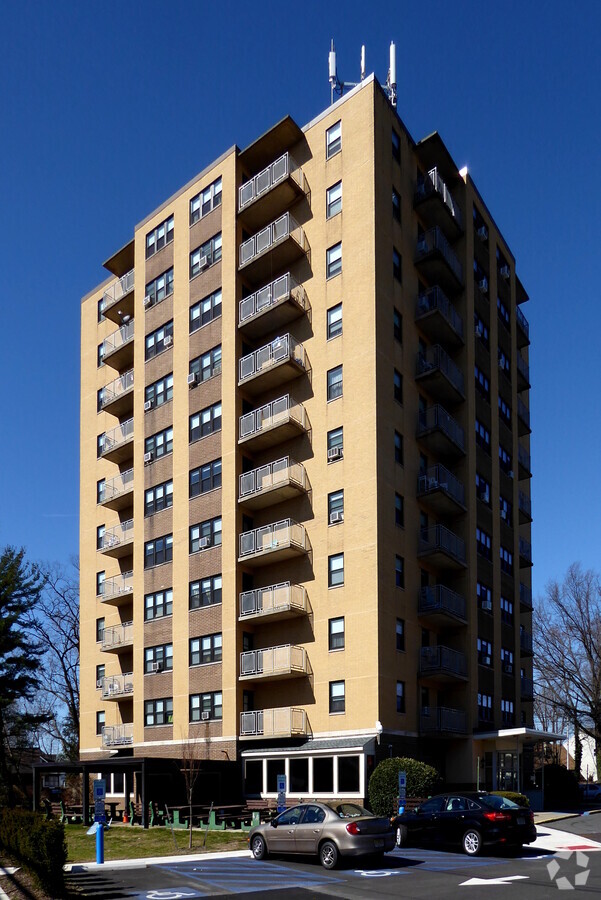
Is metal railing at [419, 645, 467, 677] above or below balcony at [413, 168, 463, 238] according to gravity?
below

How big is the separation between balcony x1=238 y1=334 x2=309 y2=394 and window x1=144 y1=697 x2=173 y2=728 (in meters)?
15.8

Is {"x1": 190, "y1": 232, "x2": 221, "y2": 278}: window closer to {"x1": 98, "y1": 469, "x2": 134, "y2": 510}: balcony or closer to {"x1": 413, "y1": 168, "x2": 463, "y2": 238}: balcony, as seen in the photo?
{"x1": 413, "y1": 168, "x2": 463, "y2": 238}: balcony

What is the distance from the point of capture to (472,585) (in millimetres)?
47375

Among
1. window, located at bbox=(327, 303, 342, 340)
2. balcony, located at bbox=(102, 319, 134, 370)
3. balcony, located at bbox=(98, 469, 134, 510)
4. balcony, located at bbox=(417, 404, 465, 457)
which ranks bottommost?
balcony, located at bbox=(98, 469, 134, 510)

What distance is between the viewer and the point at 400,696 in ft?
133

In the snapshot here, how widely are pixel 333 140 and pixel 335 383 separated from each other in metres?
11.9

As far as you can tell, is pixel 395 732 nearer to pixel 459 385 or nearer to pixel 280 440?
pixel 280 440

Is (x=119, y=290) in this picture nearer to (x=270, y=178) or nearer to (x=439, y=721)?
(x=270, y=178)

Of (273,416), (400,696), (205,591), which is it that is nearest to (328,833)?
(400,696)

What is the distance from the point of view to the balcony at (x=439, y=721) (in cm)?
4194

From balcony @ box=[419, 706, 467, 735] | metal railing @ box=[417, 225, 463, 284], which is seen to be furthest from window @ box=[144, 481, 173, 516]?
metal railing @ box=[417, 225, 463, 284]

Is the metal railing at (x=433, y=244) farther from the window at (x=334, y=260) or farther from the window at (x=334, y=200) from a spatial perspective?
the window at (x=334, y=200)

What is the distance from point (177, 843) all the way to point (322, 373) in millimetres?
20908

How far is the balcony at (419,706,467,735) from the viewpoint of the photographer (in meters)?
41.9
